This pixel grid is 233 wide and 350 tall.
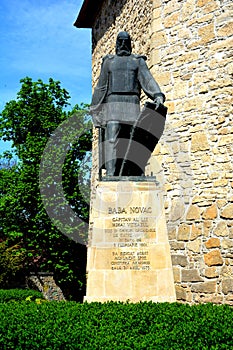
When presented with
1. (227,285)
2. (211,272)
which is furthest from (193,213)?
(227,285)

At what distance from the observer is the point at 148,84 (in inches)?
234

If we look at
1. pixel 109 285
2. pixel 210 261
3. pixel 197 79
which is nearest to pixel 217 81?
pixel 197 79

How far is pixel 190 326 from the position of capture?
162 inches

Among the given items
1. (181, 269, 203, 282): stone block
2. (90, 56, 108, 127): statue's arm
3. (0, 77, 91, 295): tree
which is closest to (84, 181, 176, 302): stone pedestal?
(90, 56, 108, 127): statue's arm

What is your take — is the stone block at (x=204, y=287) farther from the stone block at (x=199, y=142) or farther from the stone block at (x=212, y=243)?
the stone block at (x=199, y=142)

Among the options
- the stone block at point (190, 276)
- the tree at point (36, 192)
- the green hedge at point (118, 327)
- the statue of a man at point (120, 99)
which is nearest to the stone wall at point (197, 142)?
the stone block at point (190, 276)

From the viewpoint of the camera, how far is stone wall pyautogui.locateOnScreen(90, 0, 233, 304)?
27.5 feet

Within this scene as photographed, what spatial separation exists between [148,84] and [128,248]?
1982 millimetres

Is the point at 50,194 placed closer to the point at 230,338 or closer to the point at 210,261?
the point at 210,261

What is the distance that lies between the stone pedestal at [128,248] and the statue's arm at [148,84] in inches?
42.9

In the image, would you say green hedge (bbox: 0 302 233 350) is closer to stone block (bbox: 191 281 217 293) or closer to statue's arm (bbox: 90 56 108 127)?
statue's arm (bbox: 90 56 108 127)

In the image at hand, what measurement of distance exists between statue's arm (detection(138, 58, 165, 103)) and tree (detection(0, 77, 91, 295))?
33.1 feet

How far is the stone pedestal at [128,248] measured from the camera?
17.7 feet

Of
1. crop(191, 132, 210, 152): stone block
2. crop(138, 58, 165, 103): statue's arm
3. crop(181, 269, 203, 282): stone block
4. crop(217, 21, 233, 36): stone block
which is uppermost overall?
crop(217, 21, 233, 36): stone block
